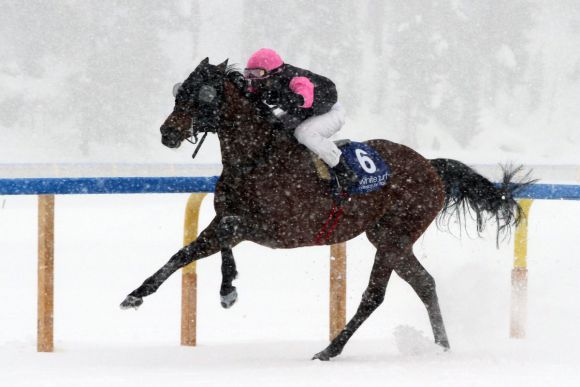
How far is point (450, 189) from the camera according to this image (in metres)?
5.61

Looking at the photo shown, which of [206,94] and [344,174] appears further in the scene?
[344,174]

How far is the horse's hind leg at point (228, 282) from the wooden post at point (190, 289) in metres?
0.94

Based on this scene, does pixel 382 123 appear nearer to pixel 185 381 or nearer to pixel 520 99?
pixel 520 99

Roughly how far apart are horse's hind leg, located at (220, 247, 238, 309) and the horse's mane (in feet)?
2.44

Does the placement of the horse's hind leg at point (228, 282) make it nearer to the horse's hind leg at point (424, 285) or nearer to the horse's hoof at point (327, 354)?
the horse's hoof at point (327, 354)

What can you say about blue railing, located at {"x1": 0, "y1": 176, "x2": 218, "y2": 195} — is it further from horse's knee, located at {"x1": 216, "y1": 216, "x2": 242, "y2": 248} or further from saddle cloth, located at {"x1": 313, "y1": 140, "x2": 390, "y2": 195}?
horse's knee, located at {"x1": 216, "y1": 216, "x2": 242, "y2": 248}

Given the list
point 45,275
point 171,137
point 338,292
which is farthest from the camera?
point 338,292

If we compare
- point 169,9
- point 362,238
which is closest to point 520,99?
point 169,9

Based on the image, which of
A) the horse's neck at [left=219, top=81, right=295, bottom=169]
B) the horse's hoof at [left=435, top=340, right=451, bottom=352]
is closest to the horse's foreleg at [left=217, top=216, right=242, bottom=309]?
the horse's neck at [left=219, top=81, right=295, bottom=169]

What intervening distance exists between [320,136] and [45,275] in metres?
1.74

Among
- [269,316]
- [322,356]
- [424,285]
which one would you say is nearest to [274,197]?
[322,356]

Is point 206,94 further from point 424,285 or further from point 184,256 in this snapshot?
point 424,285

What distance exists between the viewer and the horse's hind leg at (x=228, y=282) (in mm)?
4281

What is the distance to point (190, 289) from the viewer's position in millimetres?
5312
